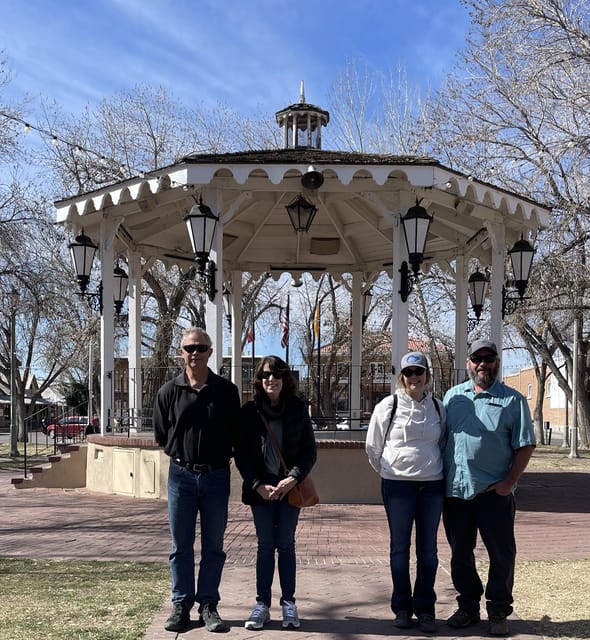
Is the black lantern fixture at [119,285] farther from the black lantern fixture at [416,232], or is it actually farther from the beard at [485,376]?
Answer: the beard at [485,376]

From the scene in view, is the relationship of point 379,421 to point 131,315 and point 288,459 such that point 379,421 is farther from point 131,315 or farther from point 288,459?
point 131,315

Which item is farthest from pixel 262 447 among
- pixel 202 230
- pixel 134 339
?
pixel 134 339

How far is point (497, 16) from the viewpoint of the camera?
16188mm

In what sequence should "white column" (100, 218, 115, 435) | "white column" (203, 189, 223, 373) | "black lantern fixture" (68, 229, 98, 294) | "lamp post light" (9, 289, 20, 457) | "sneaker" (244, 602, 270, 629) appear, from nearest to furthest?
"sneaker" (244, 602, 270, 629) → "white column" (203, 189, 223, 373) → "black lantern fixture" (68, 229, 98, 294) → "white column" (100, 218, 115, 435) → "lamp post light" (9, 289, 20, 457)

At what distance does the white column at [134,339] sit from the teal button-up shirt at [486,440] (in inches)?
299

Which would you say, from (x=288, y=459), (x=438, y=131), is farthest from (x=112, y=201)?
(x=438, y=131)

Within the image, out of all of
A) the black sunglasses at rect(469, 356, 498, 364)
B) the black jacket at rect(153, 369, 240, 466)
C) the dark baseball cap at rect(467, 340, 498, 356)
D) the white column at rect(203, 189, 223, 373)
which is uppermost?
the white column at rect(203, 189, 223, 373)

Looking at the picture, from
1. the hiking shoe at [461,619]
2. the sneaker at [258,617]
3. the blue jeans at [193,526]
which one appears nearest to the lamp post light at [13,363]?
the blue jeans at [193,526]

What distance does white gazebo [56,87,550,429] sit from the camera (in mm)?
9711

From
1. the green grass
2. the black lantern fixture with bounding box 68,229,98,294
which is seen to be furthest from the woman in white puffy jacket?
the black lantern fixture with bounding box 68,229,98,294

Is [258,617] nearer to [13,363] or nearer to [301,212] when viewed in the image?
[301,212]

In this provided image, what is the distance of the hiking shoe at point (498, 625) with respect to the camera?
4.48 meters

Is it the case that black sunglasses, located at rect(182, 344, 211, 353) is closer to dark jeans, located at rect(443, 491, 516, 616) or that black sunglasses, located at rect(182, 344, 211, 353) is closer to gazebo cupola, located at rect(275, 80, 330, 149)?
dark jeans, located at rect(443, 491, 516, 616)

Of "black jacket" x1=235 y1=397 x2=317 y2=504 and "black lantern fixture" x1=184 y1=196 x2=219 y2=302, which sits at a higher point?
"black lantern fixture" x1=184 y1=196 x2=219 y2=302
